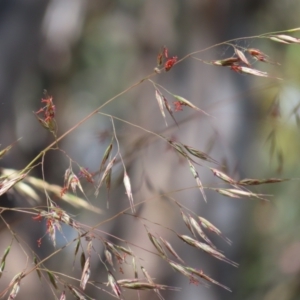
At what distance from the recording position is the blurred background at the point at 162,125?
0.86m

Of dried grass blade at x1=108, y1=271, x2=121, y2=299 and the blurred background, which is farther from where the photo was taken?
the blurred background

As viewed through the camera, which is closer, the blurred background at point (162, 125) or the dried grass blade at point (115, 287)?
the dried grass blade at point (115, 287)

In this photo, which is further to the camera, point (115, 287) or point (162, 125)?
point (162, 125)

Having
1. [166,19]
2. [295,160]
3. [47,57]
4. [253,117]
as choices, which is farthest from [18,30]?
[295,160]

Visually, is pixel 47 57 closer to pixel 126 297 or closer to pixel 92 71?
pixel 92 71

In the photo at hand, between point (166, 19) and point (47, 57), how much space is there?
25 cm

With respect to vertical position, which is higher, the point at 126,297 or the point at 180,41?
the point at 180,41

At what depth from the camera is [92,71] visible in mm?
1032

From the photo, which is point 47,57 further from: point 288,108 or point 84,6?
point 288,108

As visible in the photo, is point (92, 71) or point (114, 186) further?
point (92, 71)

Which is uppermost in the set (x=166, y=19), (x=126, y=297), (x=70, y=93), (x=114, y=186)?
(x=166, y=19)

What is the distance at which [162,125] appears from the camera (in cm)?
87

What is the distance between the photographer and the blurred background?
86 centimetres

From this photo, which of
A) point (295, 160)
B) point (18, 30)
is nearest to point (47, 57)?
point (18, 30)
